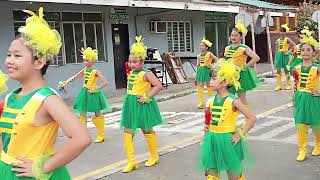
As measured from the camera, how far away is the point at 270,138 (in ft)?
28.9

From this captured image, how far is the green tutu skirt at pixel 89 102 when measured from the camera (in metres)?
9.17

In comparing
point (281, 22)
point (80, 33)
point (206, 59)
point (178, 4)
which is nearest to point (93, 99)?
point (206, 59)

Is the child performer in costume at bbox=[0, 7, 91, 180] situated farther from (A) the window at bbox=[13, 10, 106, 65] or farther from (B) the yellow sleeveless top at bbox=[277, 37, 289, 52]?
(B) the yellow sleeveless top at bbox=[277, 37, 289, 52]

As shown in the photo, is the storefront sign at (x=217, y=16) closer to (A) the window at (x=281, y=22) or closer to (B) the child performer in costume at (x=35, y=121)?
(A) the window at (x=281, y=22)

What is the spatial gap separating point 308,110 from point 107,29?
11.4 meters

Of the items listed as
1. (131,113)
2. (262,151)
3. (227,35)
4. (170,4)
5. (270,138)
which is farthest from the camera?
(227,35)

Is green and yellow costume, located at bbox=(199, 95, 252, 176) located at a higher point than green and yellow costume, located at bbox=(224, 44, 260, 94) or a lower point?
lower

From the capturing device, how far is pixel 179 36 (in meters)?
21.6

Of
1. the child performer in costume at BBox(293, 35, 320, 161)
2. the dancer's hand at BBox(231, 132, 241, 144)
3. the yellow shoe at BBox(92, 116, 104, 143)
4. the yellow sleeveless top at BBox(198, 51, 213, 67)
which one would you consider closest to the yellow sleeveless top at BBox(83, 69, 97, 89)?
A: the yellow shoe at BBox(92, 116, 104, 143)

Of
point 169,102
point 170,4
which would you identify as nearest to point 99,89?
point 169,102

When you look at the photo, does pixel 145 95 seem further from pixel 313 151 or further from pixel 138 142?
pixel 313 151

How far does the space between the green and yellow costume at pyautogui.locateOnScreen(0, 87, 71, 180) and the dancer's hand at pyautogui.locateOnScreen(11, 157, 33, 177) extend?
3 centimetres

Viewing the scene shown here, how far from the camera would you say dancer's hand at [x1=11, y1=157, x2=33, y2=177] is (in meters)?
2.79

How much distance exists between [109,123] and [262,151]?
4569 mm
